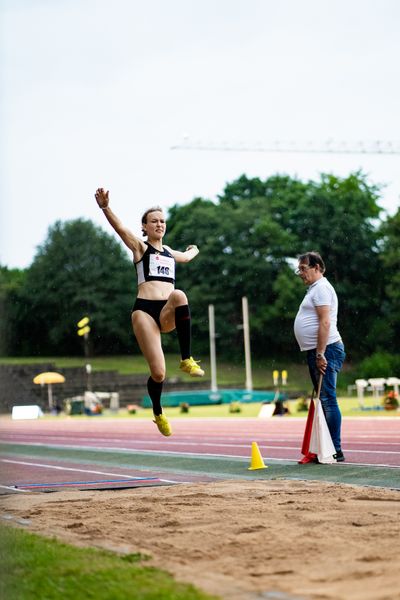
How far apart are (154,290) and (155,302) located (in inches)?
3.7

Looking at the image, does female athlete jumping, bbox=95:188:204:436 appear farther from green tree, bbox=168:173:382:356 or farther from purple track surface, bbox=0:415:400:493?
green tree, bbox=168:173:382:356

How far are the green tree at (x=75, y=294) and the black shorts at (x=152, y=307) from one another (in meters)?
49.9

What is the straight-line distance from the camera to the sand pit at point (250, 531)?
4207 mm

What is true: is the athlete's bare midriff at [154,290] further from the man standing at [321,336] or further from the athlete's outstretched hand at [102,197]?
the man standing at [321,336]

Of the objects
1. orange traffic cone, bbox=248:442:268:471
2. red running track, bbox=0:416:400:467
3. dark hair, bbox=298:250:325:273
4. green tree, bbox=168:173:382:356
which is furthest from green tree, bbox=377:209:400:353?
orange traffic cone, bbox=248:442:268:471

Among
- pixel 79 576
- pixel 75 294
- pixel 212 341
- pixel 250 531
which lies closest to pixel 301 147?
pixel 75 294

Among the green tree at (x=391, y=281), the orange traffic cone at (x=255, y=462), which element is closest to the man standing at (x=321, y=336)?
the orange traffic cone at (x=255, y=462)

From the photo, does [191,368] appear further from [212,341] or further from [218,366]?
[218,366]

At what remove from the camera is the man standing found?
10234 millimetres

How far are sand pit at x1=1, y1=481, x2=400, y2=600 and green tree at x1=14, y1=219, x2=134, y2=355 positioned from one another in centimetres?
5043

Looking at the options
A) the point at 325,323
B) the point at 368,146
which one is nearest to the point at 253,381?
the point at 368,146

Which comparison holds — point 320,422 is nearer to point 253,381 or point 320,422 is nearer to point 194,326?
point 253,381

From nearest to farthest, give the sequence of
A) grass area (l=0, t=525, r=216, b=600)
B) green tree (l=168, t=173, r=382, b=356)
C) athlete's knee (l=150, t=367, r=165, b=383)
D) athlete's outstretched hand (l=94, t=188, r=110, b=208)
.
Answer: grass area (l=0, t=525, r=216, b=600)
athlete's knee (l=150, t=367, r=165, b=383)
athlete's outstretched hand (l=94, t=188, r=110, b=208)
green tree (l=168, t=173, r=382, b=356)

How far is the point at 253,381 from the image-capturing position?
182 ft
